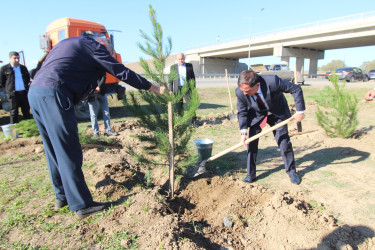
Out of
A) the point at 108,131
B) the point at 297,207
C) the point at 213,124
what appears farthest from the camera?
the point at 213,124

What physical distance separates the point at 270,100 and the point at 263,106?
0.47 ft

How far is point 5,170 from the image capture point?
402 centimetres

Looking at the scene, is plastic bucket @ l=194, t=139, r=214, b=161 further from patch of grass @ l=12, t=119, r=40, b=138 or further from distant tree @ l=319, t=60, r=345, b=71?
distant tree @ l=319, t=60, r=345, b=71

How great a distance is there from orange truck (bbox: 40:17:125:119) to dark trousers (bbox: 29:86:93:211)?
4.94m

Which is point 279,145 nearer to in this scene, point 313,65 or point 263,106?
point 263,106

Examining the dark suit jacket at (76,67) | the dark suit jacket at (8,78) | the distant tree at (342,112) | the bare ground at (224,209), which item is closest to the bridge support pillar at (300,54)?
the distant tree at (342,112)

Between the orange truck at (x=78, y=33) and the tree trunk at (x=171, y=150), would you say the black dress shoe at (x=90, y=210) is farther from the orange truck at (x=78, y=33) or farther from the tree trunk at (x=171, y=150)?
the orange truck at (x=78, y=33)

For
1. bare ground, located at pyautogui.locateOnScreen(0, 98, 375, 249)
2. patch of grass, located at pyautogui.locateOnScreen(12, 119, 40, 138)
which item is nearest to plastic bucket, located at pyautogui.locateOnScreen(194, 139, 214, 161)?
bare ground, located at pyautogui.locateOnScreen(0, 98, 375, 249)

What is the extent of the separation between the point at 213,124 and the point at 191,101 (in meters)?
4.58

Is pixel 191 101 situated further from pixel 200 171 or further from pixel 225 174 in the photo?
pixel 225 174

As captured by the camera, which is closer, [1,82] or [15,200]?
[15,200]

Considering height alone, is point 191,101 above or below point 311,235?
above

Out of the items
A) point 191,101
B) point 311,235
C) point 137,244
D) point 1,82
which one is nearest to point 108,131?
point 1,82

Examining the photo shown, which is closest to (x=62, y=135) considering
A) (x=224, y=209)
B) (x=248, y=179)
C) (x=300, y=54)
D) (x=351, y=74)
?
(x=224, y=209)
